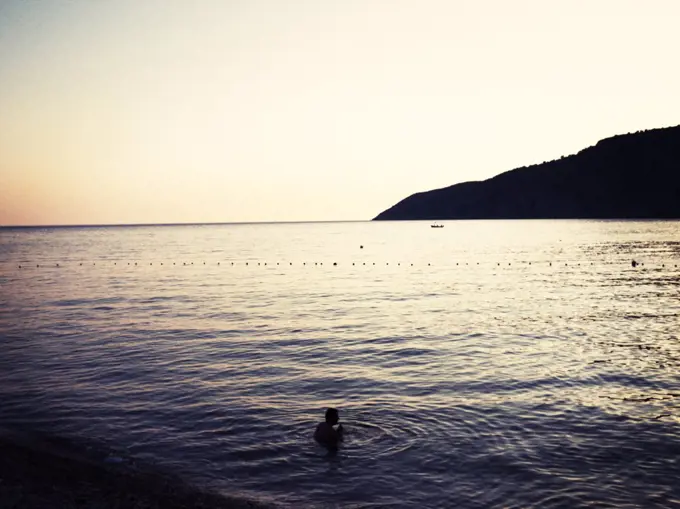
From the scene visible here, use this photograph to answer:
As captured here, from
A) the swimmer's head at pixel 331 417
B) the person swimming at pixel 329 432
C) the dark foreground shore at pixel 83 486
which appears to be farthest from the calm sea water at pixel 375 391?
the swimmer's head at pixel 331 417

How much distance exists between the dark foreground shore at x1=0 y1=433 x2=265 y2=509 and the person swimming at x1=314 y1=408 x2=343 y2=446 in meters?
3.28

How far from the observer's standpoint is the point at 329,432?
44.3 feet

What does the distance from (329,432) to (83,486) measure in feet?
19.6

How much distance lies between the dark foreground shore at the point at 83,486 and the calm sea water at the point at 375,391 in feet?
2.35

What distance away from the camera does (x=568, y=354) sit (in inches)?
941

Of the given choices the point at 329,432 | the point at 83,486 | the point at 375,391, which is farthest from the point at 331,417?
the point at 83,486

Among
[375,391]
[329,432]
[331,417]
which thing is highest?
[331,417]

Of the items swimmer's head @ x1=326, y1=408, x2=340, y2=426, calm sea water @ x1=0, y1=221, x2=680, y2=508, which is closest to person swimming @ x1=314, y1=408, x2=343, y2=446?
swimmer's head @ x1=326, y1=408, x2=340, y2=426

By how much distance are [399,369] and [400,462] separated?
8559mm

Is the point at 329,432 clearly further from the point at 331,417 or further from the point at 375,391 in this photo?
the point at 375,391

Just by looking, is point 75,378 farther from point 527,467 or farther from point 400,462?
point 527,467

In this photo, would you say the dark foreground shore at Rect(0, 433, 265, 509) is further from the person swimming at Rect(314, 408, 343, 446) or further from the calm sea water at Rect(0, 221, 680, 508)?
the person swimming at Rect(314, 408, 343, 446)

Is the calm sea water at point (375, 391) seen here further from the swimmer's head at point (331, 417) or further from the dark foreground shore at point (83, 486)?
the swimmer's head at point (331, 417)

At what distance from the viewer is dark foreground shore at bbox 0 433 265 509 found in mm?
10383
